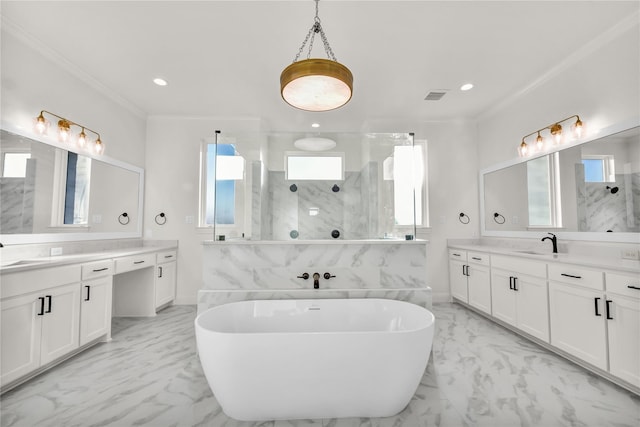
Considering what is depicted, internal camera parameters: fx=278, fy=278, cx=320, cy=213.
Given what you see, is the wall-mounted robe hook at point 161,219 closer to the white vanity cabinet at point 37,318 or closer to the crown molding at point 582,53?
the white vanity cabinet at point 37,318

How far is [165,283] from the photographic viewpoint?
360 cm

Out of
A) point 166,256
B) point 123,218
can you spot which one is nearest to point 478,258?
point 166,256

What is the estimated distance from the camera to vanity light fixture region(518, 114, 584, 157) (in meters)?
2.62

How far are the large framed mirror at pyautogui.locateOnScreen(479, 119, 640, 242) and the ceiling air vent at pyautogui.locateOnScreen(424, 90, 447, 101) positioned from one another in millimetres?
1229

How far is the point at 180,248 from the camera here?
3.87 meters

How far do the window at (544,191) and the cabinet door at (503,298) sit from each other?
752 mm

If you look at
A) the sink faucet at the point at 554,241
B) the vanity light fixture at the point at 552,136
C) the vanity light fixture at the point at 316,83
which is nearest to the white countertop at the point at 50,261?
the vanity light fixture at the point at 316,83

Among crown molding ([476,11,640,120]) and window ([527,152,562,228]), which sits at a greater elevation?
crown molding ([476,11,640,120])

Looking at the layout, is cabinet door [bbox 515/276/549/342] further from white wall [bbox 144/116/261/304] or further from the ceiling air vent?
white wall [bbox 144/116/261/304]

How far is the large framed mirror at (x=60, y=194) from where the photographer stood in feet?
7.30

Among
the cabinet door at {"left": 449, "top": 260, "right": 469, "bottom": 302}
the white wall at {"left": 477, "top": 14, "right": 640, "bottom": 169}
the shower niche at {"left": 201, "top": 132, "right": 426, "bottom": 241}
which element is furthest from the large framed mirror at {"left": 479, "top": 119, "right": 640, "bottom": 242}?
the shower niche at {"left": 201, "top": 132, "right": 426, "bottom": 241}

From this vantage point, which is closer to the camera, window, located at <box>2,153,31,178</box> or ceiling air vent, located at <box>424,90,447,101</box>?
window, located at <box>2,153,31,178</box>

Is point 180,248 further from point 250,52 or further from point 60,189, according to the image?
point 250,52

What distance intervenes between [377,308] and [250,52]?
8.23 ft
